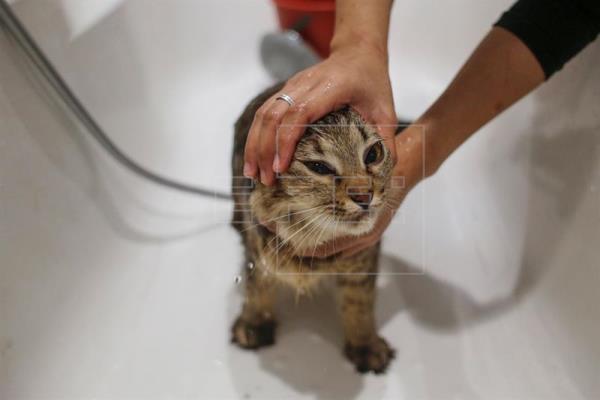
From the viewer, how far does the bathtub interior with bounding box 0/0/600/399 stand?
36.6 inches

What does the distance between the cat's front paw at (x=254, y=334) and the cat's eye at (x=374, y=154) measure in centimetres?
50

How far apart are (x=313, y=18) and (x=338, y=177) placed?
0.93 metres

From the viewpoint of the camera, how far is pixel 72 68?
3.61 feet

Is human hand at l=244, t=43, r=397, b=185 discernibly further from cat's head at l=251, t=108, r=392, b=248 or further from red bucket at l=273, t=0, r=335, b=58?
red bucket at l=273, t=0, r=335, b=58

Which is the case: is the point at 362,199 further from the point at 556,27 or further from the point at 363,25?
the point at 556,27

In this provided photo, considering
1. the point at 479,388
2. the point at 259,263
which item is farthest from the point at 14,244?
the point at 479,388

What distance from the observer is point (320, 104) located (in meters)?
0.65

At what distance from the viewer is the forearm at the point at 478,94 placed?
0.84 meters

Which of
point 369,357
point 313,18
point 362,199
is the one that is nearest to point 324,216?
point 362,199

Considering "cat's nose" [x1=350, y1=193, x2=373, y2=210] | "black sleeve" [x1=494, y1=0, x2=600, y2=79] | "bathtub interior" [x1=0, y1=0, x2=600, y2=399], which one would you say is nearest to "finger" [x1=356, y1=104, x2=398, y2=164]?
"cat's nose" [x1=350, y1=193, x2=373, y2=210]

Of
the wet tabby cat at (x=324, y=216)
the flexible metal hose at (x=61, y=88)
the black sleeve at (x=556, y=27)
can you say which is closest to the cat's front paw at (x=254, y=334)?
the wet tabby cat at (x=324, y=216)

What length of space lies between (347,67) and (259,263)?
1.20ft

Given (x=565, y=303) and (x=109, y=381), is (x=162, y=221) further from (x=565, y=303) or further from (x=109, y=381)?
(x=565, y=303)

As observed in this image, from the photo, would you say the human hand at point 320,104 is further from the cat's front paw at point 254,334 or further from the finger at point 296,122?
the cat's front paw at point 254,334
